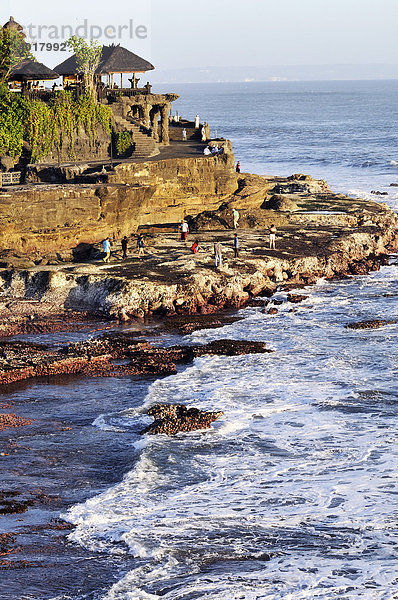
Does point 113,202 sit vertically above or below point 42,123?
below

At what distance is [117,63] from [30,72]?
36.8ft

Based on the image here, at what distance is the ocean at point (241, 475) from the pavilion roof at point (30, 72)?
79.3ft

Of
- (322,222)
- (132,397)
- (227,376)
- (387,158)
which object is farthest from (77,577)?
(387,158)

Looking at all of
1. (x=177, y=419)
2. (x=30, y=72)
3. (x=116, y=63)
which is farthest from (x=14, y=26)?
(x=177, y=419)

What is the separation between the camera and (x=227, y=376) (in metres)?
28.8

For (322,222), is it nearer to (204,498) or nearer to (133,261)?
(133,261)

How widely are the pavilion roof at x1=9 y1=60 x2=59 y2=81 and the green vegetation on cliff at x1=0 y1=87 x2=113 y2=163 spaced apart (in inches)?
80.8

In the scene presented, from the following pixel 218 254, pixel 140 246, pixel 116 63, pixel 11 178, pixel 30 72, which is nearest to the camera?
pixel 218 254

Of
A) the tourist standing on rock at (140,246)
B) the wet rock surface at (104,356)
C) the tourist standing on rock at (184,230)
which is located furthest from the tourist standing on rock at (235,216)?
the wet rock surface at (104,356)

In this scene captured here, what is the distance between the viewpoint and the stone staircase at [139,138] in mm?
52219

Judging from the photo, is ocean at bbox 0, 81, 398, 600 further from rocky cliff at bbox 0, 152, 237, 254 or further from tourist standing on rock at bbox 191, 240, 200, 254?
rocky cliff at bbox 0, 152, 237, 254

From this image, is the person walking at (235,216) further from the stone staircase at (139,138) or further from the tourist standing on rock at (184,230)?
the stone staircase at (139,138)

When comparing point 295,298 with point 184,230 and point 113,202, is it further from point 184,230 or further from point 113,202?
point 113,202

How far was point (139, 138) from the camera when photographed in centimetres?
5312
